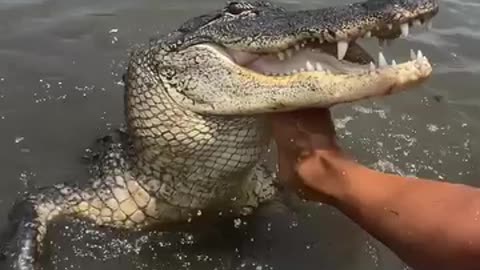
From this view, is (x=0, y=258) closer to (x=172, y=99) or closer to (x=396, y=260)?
(x=172, y=99)

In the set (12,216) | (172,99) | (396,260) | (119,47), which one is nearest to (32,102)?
(119,47)

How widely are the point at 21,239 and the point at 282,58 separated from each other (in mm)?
1578

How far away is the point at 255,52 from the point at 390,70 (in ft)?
2.36

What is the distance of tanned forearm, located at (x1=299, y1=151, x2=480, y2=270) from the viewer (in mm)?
3016

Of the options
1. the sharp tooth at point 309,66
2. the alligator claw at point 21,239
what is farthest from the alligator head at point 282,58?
the alligator claw at point 21,239

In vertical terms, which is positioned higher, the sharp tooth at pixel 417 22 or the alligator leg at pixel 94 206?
the sharp tooth at pixel 417 22

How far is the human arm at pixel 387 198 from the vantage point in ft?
9.97

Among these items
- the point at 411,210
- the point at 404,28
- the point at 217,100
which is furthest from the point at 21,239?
the point at 404,28

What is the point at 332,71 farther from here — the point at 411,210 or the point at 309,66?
the point at 411,210

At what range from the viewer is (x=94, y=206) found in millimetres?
4195

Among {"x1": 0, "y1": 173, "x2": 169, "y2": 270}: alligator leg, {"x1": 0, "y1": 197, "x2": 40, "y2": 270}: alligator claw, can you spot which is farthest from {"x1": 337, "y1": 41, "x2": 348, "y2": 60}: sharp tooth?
{"x1": 0, "y1": 197, "x2": 40, "y2": 270}: alligator claw

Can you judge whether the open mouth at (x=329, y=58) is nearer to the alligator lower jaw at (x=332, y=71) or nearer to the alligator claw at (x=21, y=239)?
the alligator lower jaw at (x=332, y=71)

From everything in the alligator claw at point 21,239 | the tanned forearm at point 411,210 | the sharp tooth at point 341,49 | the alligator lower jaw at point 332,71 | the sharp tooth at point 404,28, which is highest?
the sharp tooth at point 404,28

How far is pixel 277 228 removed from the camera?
14.8ft
